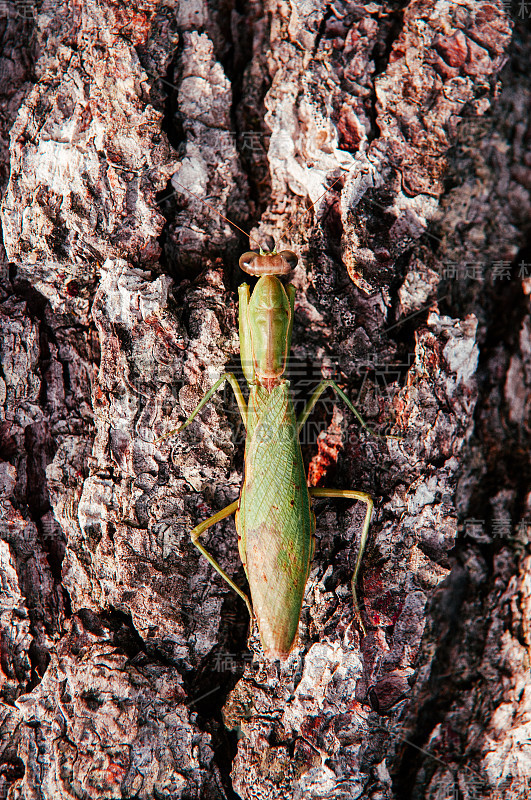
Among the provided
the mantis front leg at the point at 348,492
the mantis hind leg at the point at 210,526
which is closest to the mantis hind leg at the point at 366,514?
the mantis front leg at the point at 348,492

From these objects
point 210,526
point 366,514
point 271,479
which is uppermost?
point 271,479

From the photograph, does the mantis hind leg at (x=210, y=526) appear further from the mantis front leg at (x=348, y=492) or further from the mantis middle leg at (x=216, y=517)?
the mantis front leg at (x=348, y=492)

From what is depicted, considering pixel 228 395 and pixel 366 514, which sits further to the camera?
pixel 228 395

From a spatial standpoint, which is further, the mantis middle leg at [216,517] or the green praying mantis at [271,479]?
the mantis middle leg at [216,517]

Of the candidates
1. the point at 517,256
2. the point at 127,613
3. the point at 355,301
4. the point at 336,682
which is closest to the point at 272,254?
the point at 355,301

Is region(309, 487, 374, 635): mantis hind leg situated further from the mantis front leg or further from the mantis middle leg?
the mantis middle leg

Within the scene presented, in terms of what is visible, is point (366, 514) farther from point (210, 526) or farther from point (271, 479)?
point (210, 526)

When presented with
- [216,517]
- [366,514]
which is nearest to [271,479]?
[216,517]
